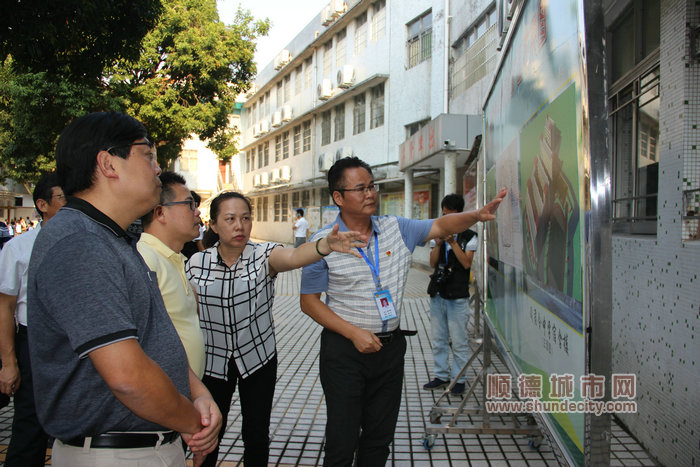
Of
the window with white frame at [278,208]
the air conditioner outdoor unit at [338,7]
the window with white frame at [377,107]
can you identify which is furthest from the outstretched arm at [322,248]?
the window with white frame at [278,208]

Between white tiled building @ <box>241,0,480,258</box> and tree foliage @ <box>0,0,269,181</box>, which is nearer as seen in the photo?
tree foliage @ <box>0,0,269,181</box>

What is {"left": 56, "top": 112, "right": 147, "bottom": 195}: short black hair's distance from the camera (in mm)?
1312

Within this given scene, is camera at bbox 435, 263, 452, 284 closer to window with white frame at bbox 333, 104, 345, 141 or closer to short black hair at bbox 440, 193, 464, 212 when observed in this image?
short black hair at bbox 440, 193, 464, 212

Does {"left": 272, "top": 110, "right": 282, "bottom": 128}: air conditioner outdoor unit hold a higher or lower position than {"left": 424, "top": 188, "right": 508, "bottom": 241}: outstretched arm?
higher

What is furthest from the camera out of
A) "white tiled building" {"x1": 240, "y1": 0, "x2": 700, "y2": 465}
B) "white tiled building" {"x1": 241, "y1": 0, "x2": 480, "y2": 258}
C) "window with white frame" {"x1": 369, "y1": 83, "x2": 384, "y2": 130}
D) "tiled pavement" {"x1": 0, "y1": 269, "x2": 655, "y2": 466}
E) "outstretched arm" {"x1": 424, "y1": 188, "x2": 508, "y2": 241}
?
"window with white frame" {"x1": 369, "y1": 83, "x2": 384, "y2": 130}

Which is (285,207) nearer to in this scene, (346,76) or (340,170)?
(346,76)

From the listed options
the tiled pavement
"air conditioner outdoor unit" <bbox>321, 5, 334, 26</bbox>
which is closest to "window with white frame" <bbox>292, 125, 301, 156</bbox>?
"air conditioner outdoor unit" <bbox>321, 5, 334, 26</bbox>

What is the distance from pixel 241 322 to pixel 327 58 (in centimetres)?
2158

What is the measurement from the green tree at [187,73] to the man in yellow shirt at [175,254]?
37.9ft

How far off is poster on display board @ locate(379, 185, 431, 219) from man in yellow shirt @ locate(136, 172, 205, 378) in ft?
39.3

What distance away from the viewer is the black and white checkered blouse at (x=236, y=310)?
2.62 meters

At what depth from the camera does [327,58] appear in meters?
22.4

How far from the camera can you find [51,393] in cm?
124

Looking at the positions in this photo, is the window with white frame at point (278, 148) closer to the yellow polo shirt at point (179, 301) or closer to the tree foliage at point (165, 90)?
the tree foliage at point (165, 90)
